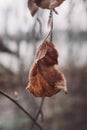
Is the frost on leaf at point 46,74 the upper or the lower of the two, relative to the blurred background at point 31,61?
upper

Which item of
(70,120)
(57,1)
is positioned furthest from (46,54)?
(70,120)

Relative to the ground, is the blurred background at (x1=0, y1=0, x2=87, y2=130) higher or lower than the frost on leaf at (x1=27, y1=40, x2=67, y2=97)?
lower

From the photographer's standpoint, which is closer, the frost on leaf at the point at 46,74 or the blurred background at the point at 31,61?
the frost on leaf at the point at 46,74

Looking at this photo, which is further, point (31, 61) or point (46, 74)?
point (31, 61)

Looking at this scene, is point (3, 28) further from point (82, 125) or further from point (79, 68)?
point (82, 125)

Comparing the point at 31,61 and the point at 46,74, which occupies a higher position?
the point at 46,74
